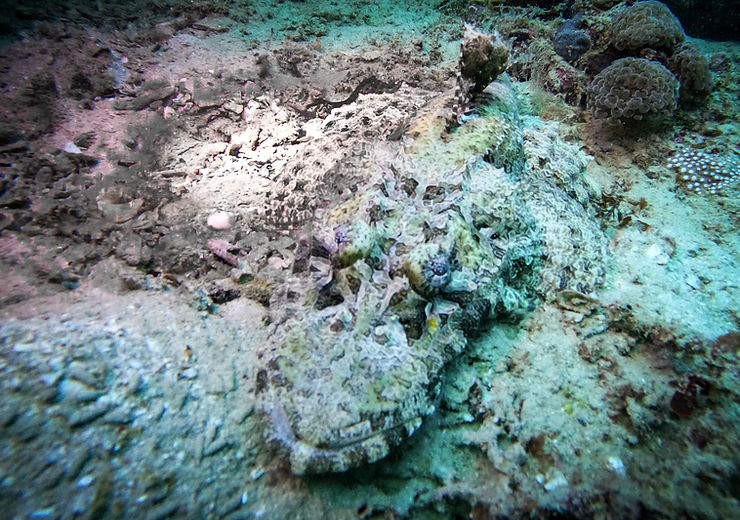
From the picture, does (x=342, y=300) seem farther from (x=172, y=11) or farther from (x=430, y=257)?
(x=172, y=11)

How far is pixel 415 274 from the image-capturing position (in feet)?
8.56

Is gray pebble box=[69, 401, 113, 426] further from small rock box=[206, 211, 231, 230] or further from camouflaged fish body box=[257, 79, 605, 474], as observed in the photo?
small rock box=[206, 211, 231, 230]

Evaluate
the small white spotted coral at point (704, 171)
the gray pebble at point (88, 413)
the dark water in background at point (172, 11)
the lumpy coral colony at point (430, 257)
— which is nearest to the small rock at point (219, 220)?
the lumpy coral colony at point (430, 257)

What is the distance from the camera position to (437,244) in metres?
2.73

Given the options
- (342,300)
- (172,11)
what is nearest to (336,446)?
(342,300)

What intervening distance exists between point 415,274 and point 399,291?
18cm

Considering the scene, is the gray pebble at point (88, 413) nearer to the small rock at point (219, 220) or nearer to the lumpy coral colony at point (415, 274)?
the lumpy coral colony at point (415, 274)

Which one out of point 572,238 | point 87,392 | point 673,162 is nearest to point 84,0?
point 87,392

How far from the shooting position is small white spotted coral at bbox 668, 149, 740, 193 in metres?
4.41

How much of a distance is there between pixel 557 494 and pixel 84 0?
9077 millimetres

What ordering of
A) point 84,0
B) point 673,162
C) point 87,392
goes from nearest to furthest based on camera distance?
point 87,392 < point 673,162 < point 84,0

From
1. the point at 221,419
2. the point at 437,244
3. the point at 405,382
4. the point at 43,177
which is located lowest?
the point at 221,419

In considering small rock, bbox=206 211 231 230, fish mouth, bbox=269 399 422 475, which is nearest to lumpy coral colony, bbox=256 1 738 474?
fish mouth, bbox=269 399 422 475

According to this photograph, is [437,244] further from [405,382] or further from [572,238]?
[572,238]
